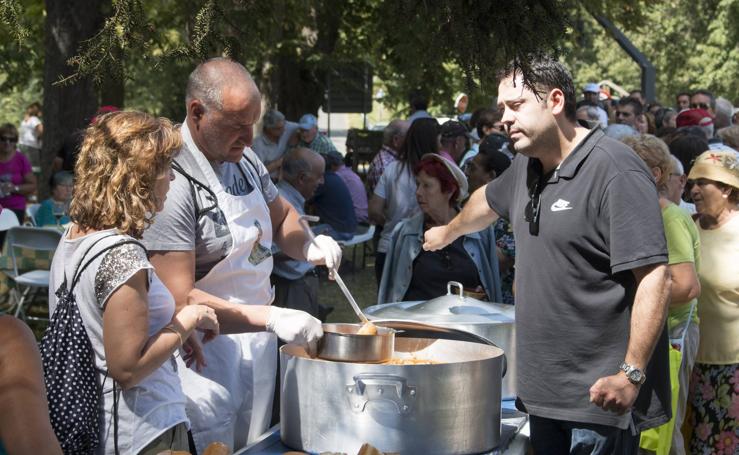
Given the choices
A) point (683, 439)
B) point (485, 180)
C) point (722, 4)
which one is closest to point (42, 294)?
point (485, 180)

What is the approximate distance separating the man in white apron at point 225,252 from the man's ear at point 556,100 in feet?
2.54

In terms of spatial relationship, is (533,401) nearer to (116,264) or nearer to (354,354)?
(354,354)

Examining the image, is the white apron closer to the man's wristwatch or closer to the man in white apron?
the man in white apron

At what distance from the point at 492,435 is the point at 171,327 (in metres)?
0.85

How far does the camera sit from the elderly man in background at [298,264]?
5.19 metres

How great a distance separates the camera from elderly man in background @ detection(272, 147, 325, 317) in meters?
5.19

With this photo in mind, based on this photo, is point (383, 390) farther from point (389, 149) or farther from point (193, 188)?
point (389, 149)

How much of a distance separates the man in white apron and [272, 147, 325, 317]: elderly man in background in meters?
1.76

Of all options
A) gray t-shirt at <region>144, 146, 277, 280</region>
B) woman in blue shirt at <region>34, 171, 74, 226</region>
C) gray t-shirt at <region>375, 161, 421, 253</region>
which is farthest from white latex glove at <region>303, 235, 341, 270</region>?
woman in blue shirt at <region>34, 171, 74, 226</region>

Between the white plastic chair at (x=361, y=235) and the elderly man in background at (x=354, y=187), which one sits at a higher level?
the elderly man in background at (x=354, y=187)

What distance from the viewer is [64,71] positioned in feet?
28.8

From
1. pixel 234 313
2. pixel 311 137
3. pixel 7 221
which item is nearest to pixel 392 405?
pixel 234 313

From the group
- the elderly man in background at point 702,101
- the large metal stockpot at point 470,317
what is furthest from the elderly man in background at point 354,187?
the large metal stockpot at point 470,317

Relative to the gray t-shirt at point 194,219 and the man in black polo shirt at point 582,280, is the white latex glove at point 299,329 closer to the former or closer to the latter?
the gray t-shirt at point 194,219
